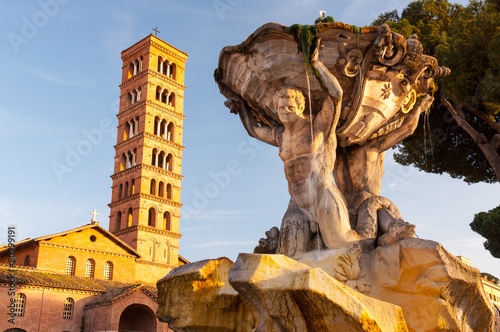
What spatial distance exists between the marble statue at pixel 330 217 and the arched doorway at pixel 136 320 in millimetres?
30386

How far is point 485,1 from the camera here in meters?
13.6

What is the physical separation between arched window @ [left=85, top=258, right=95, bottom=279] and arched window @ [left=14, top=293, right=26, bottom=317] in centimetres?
881

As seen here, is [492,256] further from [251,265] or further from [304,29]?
[251,265]

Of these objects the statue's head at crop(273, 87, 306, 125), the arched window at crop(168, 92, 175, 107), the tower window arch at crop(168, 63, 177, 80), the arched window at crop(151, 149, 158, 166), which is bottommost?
the statue's head at crop(273, 87, 306, 125)

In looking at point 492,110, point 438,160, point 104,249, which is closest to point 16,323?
point 104,249

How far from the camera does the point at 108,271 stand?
39000mm

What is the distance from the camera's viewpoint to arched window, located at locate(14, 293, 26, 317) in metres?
Result: 28.5

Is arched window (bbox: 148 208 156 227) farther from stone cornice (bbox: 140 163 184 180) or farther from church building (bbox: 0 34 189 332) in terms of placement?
stone cornice (bbox: 140 163 184 180)

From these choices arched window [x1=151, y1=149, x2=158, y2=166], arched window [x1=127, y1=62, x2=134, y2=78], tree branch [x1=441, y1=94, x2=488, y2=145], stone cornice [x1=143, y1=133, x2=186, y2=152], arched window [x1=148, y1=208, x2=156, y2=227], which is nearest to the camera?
tree branch [x1=441, y1=94, x2=488, y2=145]

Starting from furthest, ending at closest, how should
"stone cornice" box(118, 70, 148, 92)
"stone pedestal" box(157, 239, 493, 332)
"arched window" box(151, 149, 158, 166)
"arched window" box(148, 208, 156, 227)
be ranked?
"stone cornice" box(118, 70, 148, 92) → "arched window" box(151, 149, 158, 166) → "arched window" box(148, 208, 156, 227) → "stone pedestal" box(157, 239, 493, 332)

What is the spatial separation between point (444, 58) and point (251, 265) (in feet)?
35.8

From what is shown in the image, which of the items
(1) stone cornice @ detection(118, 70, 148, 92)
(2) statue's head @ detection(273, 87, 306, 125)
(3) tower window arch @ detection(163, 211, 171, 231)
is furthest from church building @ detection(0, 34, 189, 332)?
(2) statue's head @ detection(273, 87, 306, 125)

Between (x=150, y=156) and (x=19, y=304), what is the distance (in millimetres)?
19957

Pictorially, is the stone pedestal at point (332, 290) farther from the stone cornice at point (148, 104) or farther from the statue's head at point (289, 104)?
the stone cornice at point (148, 104)
